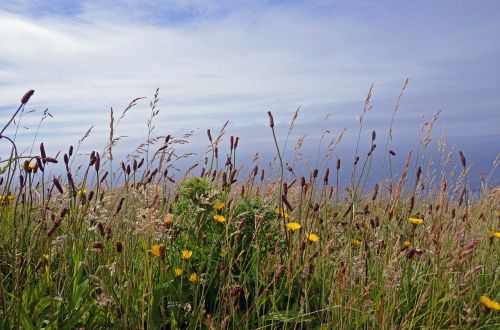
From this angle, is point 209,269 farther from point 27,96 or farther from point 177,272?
point 27,96

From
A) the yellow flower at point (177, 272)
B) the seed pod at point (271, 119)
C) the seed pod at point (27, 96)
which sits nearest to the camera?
the seed pod at point (27, 96)

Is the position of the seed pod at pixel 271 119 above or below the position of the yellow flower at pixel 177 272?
above

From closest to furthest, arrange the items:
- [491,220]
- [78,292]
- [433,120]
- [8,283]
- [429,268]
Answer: [78,292] → [8,283] → [429,268] → [433,120] → [491,220]

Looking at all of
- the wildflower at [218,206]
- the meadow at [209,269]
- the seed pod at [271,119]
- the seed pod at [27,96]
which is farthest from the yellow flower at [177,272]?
the seed pod at [27,96]

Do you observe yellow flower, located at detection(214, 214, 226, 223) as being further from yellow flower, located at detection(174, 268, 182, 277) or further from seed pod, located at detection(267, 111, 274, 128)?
seed pod, located at detection(267, 111, 274, 128)

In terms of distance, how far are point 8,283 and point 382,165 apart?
11.3ft

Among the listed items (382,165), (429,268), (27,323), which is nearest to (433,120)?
(429,268)

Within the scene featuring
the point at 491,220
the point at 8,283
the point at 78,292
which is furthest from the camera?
the point at 491,220

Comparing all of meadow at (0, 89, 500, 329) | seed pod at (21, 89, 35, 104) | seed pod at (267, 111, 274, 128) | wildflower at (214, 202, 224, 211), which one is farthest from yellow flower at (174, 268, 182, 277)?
seed pod at (21, 89, 35, 104)

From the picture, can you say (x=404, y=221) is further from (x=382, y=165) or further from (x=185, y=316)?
(x=185, y=316)

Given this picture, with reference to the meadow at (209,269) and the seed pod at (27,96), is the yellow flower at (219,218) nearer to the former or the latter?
the meadow at (209,269)

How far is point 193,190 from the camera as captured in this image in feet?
9.34

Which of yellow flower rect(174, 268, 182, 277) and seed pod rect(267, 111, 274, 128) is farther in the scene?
seed pod rect(267, 111, 274, 128)

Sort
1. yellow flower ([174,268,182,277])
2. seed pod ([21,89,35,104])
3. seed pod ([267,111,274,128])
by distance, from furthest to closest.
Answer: seed pod ([267,111,274,128]) < yellow flower ([174,268,182,277]) < seed pod ([21,89,35,104])
